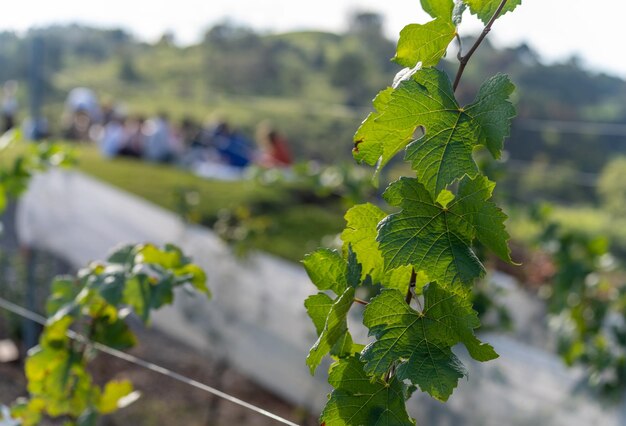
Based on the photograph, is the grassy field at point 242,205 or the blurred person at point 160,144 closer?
the grassy field at point 242,205

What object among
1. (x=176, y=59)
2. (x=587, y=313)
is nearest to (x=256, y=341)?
(x=587, y=313)

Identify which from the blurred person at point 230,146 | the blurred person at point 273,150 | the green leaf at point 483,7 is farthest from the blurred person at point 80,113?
the green leaf at point 483,7

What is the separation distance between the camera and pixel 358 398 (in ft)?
2.79

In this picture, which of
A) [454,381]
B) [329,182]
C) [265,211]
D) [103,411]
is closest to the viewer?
[454,381]

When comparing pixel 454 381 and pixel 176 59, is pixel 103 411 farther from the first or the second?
pixel 176 59

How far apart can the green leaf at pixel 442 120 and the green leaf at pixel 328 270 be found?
0.60 ft

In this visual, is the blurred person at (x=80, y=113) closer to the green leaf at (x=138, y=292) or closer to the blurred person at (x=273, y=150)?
the blurred person at (x=273, y=150)

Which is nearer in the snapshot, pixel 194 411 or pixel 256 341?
pixel 194 411

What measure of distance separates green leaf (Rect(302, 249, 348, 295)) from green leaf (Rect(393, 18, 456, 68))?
0.68 ft

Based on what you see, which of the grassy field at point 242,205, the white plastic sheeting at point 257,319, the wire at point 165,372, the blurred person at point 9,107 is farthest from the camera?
the blurred person at point 9,107

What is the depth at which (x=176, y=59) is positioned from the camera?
1241cm

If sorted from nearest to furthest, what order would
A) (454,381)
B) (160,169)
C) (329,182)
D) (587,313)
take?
(454,381) < (587,313) < (329,182) < (160,169)

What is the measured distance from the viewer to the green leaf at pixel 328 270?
0.91 m

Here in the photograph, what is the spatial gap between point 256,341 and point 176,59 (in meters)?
8.68
